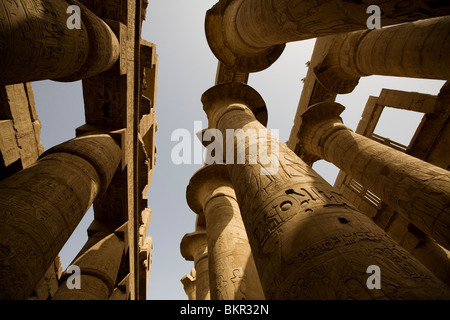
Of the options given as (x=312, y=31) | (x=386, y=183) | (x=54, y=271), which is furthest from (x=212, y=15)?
(x=54, y=271)

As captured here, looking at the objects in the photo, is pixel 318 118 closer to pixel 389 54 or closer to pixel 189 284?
pixel 389 54

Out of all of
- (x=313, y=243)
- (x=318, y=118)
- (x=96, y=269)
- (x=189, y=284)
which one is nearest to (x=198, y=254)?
(x=96, y=269)

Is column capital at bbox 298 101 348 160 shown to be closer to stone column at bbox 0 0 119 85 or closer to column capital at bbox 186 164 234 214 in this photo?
column capital at bbox 186 164 234 214

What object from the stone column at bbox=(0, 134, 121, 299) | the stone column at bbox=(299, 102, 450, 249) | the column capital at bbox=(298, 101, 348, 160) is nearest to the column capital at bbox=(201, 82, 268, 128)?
the column capital at bbox=(298, 101, 348, 160)

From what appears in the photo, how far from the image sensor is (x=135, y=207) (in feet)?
25.3

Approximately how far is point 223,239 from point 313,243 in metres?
3.81

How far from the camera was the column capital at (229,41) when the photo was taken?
5.54 metres

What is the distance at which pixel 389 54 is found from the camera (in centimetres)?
487

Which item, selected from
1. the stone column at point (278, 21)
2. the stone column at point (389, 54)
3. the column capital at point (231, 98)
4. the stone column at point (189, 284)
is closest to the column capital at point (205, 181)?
the column capital at point (231, 98)

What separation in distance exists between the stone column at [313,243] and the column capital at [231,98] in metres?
3.51

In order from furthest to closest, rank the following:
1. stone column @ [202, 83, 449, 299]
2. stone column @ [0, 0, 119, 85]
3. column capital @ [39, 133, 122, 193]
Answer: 1. column capital @ [39, 133, 122, 193]
2. stone column @ [0, 0, 119, 85]
3. stone column @ [202, 83, 449, 299]

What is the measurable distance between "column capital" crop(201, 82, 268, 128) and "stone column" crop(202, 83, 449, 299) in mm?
3507

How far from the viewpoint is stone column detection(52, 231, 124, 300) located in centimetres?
512
